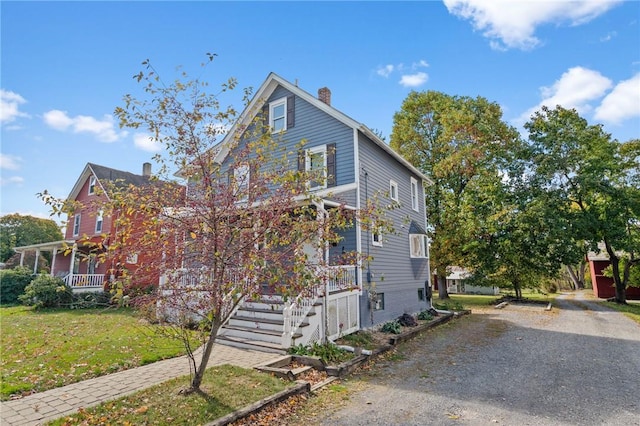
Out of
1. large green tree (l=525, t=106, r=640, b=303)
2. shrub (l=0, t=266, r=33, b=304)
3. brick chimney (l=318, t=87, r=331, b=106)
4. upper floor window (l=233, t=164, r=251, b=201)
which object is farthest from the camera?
shrub (l=0, t=266, r=33, b=304)

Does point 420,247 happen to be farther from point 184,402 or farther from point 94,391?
point 94,391

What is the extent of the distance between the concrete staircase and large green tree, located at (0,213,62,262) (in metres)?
45.1

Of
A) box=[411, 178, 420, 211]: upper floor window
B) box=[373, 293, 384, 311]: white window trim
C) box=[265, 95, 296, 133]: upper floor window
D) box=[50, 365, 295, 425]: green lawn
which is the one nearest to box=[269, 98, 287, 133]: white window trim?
box=[265, 95, 296, 133]: upper floor window

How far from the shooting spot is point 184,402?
5.46 m

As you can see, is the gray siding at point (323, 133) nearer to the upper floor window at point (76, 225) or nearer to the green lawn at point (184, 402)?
the green lawn at point (184, 402)

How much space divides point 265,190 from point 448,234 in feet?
64.0

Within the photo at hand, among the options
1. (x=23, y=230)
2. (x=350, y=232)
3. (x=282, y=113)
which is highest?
(x=282, y=113)

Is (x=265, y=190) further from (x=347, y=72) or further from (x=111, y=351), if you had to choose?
(x=347, y=72)

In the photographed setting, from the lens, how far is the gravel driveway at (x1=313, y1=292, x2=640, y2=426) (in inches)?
219

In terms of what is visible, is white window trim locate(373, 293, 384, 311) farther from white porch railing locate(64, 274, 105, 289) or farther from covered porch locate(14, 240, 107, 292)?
white porch railing locate(64, 274, 105, 289)

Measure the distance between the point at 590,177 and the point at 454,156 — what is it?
308 inches

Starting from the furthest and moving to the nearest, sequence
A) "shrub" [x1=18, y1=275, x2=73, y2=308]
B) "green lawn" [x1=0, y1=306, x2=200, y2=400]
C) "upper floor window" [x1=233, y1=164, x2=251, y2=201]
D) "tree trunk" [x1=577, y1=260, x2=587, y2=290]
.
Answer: "tree trunk" [x1=577, y1=260, x2=587, y2=290]
"shrub" [x1=18, y1=275, x2=73, y2=308]
"green lawn" [x1=0, y1=306, x2=200, y2=400]
"upper floor window" [x1=233, y1=164, x2=251, y2=201]

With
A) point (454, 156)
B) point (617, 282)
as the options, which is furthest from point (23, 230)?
point (617, 282)

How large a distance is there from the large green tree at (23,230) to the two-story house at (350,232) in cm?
4432
